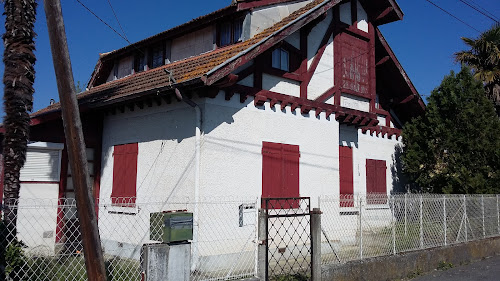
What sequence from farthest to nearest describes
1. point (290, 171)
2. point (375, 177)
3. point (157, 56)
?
point (375, 177) → point (157, 56) → point (290, 171)

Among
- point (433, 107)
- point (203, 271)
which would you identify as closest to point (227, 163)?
point (203, 271)

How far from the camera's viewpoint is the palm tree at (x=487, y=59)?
16234mm

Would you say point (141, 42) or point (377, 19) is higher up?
point (377, 19)

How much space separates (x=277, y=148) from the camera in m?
10.2

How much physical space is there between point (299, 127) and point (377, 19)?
553cm

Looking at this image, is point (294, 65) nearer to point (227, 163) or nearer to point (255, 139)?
point (255, 139)

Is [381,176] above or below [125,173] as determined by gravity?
above

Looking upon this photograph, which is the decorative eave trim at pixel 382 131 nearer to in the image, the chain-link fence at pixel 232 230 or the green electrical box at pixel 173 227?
the chain-link fence at pixel 232 230

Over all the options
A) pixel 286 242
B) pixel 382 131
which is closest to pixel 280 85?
pixel 286 242

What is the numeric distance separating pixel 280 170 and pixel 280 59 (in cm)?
277

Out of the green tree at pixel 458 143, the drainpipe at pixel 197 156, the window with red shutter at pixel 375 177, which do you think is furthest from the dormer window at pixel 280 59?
the green tree at pixel 458 143

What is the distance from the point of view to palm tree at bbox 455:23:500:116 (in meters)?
16.2

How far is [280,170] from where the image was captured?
33.4 ft

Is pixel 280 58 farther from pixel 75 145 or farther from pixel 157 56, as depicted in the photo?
pixel 75 145
